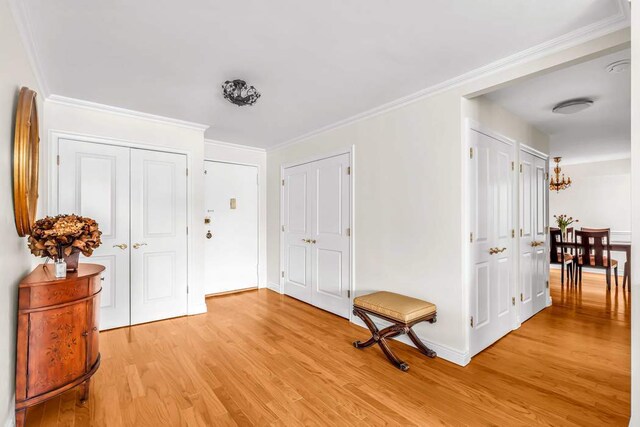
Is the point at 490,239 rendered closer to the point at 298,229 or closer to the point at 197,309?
the point at 298,229

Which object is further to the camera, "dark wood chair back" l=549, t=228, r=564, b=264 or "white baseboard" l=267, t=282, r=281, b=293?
"dark wood chair back" l=549, t=228, r=564, b=264

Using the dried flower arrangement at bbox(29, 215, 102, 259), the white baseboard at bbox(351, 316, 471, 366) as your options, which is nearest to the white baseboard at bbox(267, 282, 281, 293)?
the white baseboard at bbox(351, 316, 471, 366)

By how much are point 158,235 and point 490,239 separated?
3.58m

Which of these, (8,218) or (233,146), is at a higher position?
(233,146)

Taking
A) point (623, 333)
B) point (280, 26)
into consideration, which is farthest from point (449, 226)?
point (623, 333)

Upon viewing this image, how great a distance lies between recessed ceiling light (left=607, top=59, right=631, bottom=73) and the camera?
227cm

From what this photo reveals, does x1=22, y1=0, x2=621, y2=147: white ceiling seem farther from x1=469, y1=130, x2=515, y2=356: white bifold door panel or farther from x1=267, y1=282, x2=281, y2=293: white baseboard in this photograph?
x1=267, y1=282, x2=281, y2=293: white baseboard

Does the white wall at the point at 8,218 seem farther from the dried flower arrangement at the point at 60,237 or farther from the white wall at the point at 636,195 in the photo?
the white wall at the point at 636,195

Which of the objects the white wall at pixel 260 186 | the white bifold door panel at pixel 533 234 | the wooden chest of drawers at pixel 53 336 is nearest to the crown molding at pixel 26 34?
the wooden chest of drawers at pixel 53 336

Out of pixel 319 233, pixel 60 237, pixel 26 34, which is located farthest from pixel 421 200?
pixel 26 34

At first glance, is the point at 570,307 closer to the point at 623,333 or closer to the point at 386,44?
the point at 623,333

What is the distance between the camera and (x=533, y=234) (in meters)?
3.64

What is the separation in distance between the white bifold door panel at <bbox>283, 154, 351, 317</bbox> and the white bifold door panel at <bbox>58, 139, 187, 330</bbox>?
4.89 ft

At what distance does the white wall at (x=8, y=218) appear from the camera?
1.51 meters
